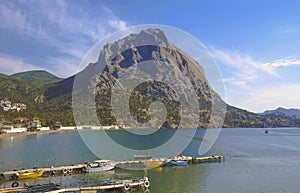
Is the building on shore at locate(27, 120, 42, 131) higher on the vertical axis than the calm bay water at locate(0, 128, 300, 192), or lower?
higher

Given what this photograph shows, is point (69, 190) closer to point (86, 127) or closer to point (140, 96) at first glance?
point (86, 127)

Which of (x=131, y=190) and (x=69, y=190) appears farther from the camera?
(x=131, y=190)

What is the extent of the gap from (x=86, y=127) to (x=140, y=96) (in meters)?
69.6

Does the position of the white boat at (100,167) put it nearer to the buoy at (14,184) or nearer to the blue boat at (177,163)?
the blue boat at (177,163)

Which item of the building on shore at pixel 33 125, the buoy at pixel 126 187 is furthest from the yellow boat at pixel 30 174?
the building on shore at pixel 33 125

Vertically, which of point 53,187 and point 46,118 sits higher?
point 46,118

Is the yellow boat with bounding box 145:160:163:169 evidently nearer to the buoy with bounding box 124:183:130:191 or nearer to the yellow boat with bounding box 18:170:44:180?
the buoy with bounding box 124:183:130:191

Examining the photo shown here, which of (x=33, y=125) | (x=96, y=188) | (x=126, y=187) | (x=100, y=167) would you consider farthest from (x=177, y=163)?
(x=33, y=125)

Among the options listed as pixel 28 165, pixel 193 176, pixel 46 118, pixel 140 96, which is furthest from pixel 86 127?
pixel 193 176

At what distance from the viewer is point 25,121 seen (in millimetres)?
122500

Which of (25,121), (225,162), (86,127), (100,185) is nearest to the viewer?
(100,185)

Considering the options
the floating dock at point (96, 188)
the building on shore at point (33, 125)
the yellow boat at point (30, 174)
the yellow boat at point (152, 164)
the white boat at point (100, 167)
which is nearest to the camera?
the floating dock at point (96, 188)

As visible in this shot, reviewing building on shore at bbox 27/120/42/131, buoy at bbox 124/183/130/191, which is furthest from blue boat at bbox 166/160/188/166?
building on shore at bbox 27/120/42/131

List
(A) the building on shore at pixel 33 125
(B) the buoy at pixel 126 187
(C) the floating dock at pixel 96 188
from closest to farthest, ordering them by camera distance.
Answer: (C) the floating dock at pixel 96 188, (B) the buoy at pixel 126 187, (A) the building on shore at pixel 33 125
